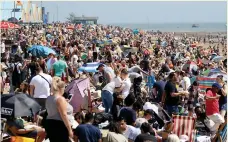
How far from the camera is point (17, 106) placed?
7.21m

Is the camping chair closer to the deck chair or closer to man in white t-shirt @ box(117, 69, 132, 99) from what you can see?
the deck chair

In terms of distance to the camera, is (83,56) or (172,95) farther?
(83,56)

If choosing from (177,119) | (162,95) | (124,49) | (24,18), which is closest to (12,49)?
(124,49)

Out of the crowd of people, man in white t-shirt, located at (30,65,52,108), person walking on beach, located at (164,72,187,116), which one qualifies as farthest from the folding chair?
person walking on beach, located at (164,72,187,116)

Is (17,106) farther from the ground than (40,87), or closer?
closer

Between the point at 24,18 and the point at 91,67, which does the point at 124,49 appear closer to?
the point at 91,67

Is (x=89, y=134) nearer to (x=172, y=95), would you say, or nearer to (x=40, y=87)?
(x=40, y=87)

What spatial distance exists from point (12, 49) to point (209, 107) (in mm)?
11821

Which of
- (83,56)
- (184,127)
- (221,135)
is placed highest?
(83,56)

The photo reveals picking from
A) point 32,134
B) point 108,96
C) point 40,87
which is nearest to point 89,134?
point 32,134

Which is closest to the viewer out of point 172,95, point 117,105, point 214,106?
point 117,105

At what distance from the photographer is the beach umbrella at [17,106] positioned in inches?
281

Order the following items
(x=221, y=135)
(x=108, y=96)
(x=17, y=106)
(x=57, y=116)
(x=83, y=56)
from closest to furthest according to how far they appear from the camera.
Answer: (x=57, y=116), (x=17, y=106), (x=221, y=135), (x=108, y=96), (x=83, y=56)

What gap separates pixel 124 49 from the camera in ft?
79.5
